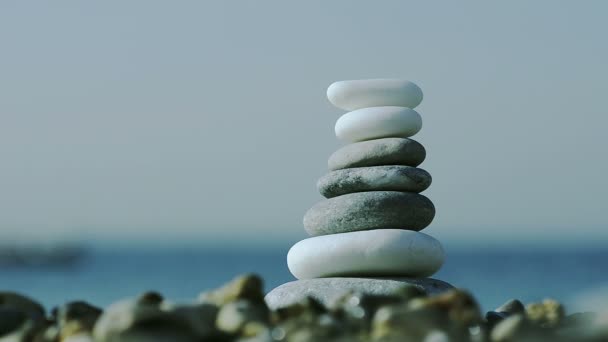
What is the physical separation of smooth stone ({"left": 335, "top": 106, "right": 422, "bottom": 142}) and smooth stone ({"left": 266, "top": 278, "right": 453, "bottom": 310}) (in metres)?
1.11

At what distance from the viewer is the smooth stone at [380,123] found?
21.6 feet

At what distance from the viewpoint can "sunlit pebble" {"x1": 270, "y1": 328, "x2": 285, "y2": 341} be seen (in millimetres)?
3152

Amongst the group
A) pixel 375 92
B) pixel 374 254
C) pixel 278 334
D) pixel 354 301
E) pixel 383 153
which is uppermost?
pixel 375 92

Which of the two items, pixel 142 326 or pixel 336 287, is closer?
pixel 142 326

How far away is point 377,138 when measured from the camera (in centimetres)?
673

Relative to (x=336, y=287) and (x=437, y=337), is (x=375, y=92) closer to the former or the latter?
(x=336, y=287)

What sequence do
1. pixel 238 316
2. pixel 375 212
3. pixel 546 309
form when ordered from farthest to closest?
pixel 375 212, pixel 546 309, pixel 238 316

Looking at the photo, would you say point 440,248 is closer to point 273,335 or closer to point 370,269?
point 370,269

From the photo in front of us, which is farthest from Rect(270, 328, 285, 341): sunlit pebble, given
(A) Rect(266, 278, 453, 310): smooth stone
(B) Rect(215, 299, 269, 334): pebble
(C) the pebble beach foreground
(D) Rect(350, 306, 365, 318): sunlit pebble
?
(A) Rect(266, 278, 453, 310): smooth stone

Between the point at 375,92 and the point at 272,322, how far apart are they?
3463 millimetres

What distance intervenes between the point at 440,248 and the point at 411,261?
0.33 meters

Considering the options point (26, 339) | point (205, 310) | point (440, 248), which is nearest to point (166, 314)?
point (205, 310)

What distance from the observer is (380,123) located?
6.59m

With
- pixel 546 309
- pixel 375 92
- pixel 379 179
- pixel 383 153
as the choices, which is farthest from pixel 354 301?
pixel 375 92
